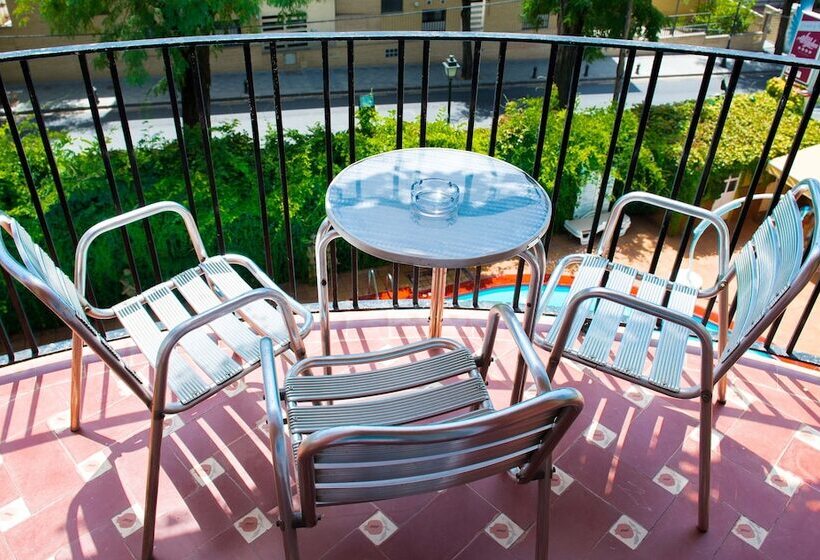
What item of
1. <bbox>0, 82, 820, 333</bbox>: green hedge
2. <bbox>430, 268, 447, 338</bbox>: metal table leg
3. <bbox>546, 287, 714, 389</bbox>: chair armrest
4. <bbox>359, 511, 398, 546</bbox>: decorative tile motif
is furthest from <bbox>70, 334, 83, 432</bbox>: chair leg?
<bbox>0, 82, 820, 333</bbox>: green hedge

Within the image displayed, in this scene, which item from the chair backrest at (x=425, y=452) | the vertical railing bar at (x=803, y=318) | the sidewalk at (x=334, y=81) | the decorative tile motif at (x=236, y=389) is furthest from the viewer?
the sidewalk at (x=334, y=81)

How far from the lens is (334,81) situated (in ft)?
62.8

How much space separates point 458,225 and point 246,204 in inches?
379

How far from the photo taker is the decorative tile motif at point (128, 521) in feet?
→ 5.87

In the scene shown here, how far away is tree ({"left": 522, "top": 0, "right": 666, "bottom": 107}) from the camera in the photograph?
1409 centimetres

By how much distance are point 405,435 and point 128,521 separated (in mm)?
1121

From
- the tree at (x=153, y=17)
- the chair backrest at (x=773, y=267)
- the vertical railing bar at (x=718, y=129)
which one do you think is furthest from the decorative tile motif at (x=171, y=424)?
the tree at (x=153, y=17)

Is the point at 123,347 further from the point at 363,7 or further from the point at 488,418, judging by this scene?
the point at 363,7

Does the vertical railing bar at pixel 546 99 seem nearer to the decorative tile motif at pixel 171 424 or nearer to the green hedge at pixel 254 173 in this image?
the decorative tile motif at pixel 171 424

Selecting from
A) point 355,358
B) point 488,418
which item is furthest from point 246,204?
point 488,418

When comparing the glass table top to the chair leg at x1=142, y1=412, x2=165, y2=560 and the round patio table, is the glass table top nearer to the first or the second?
the round patio table

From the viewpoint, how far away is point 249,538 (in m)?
1.78

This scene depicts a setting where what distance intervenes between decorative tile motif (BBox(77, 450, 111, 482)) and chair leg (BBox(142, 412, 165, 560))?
1.18ft

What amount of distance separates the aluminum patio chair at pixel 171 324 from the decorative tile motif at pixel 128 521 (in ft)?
0.42
